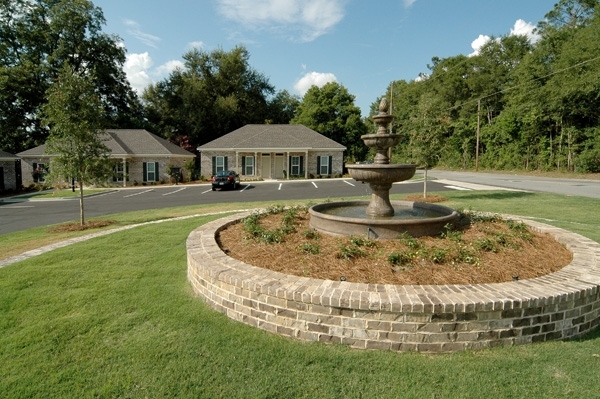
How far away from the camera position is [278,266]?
4.65 meters

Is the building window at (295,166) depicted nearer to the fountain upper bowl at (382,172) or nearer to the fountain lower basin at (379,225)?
the fountain lower basin at (379,225)

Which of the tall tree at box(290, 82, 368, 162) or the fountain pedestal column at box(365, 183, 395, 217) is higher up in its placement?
the tall tree at box(290, 82, 368, 162)

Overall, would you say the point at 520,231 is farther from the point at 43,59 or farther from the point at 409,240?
the point at 43,59

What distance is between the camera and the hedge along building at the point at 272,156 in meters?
31.7

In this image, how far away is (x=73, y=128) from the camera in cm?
1046

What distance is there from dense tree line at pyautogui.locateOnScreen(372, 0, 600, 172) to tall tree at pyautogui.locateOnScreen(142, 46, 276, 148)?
2139 centimetres

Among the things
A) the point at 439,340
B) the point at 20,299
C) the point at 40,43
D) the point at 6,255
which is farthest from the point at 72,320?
the point at 40,43

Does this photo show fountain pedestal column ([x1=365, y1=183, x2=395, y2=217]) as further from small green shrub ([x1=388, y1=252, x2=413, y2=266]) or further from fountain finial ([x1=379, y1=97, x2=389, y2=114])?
small green shrub ([x1=388, y1=252, x2=413, y2=266])

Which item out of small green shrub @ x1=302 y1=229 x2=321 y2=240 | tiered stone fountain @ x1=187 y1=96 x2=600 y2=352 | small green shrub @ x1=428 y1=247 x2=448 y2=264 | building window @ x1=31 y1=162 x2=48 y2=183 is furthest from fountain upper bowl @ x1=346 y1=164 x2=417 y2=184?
building window @ x1=31 y1=162 x2=48 y2=183

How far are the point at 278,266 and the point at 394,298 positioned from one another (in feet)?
5.86

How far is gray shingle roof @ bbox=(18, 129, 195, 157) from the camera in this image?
1179 inches

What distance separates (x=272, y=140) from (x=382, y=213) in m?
27.3

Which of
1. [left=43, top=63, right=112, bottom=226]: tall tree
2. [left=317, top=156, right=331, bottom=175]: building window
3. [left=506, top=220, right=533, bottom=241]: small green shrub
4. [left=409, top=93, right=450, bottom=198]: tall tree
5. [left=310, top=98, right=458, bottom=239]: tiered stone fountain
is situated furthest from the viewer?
[left=317, top=156, right=331, bottom=175]: building window

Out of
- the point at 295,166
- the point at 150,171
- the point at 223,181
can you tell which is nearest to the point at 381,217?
the point at 223,181
